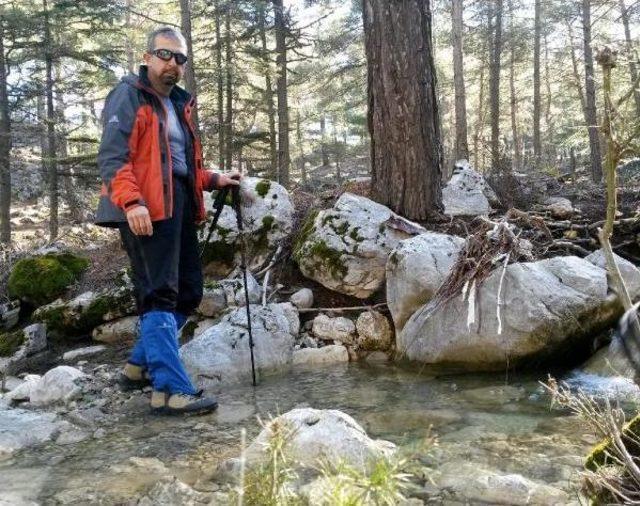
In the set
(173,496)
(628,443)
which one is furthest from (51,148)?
(628,443)

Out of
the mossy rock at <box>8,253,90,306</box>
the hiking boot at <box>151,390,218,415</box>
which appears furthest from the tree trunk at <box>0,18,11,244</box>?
the hiking boot at <box>151,390,218,415</box>

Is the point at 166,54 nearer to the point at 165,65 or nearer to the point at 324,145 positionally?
the point at 165,65

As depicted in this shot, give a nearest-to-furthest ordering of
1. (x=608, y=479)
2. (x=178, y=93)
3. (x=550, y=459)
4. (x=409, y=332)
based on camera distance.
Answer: (x=608, y=479)
(x=550, y=459)
(x=178, y=93)
(x=409, y=332)

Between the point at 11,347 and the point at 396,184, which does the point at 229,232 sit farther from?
the point at 11,347

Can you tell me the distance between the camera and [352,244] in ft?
18.3

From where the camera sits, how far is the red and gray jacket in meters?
3.57

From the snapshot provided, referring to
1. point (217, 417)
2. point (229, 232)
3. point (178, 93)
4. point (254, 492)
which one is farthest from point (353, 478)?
point (229, 232)

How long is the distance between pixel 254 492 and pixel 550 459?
1948mm

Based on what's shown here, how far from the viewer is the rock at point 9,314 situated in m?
6.72

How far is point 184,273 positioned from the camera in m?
4.25

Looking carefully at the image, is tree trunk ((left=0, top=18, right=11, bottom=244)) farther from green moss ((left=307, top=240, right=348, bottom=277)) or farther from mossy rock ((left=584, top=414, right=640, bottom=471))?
mossy rock ((left=584, top=414, right=640, bottom=471))

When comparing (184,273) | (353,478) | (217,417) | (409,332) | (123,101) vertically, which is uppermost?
(123,101)

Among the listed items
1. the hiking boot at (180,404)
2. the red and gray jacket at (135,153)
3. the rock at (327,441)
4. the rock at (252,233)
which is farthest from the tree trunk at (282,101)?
the rock at (327,441)

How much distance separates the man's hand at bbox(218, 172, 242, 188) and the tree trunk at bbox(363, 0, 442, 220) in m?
2.22
